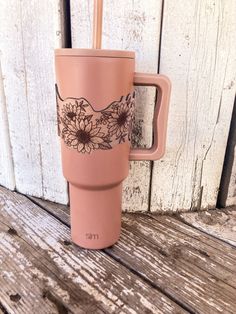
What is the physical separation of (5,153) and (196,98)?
372 millimetres

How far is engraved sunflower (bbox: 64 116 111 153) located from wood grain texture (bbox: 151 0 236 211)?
0.16 metres

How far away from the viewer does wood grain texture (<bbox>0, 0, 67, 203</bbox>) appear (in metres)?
0.50

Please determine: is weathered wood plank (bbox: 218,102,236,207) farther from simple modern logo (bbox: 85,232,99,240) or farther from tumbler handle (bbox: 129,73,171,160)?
simple modern logo (bbox: 85,232,99,240)

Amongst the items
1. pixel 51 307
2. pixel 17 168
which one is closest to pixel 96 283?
pixel 51 307

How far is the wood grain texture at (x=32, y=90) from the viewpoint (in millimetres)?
500

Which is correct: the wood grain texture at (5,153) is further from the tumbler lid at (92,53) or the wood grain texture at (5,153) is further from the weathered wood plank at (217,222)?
the weathered wood plank at (217,222)

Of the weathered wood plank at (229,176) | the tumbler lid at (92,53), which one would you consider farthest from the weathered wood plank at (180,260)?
the tumbler lid at (92,53)

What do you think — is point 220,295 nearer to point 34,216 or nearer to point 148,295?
point 148,295

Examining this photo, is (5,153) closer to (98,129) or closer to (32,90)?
(32,90)

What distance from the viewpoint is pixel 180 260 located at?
1.50ft

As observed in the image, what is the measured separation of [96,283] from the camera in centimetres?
41

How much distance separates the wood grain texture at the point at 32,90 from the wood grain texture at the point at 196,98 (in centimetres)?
18

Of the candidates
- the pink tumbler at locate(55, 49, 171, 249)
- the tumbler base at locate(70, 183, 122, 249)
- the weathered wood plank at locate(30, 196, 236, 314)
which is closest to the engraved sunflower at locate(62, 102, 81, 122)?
the pink tumbler at locate(55, 49, 171, 249)

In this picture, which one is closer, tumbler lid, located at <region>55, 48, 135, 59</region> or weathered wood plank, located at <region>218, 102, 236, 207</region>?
tumbler lid, located at <region>55, 48, 135, 59</region>
